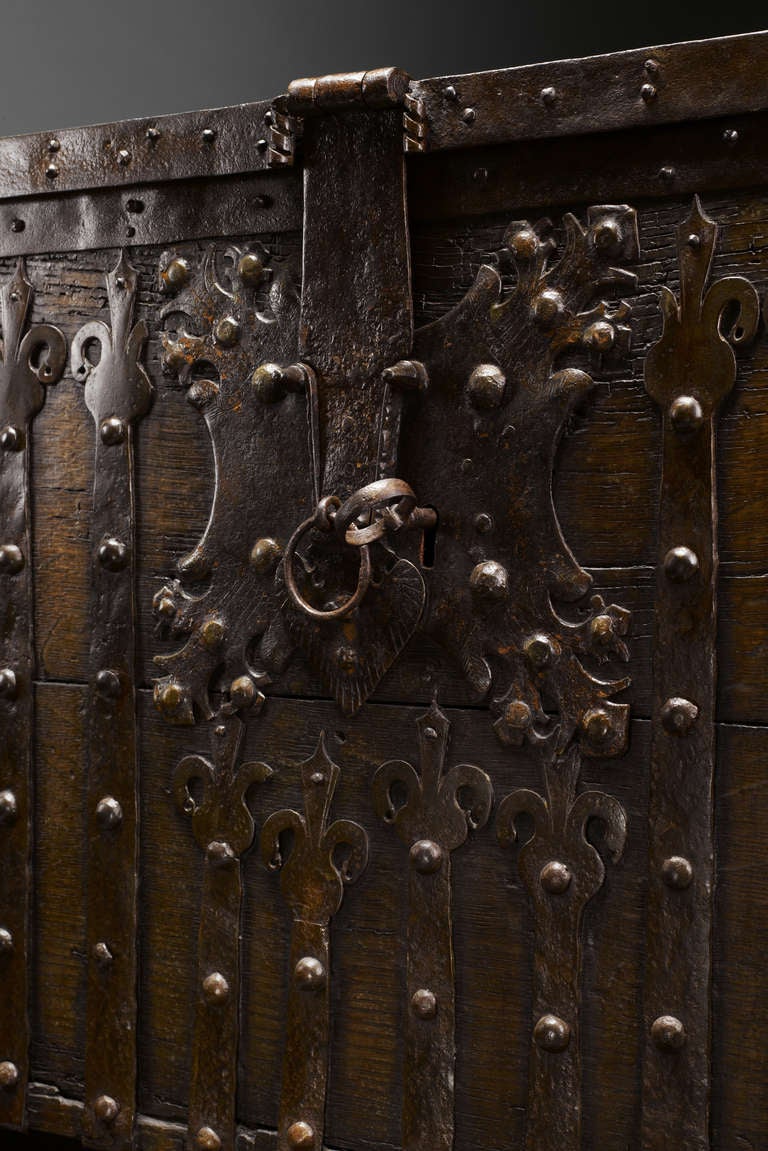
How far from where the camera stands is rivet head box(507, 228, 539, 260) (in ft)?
3.73

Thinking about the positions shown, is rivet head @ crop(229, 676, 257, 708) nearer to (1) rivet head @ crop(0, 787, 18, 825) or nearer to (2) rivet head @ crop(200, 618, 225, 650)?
(2) rivet head @ crop(200, 618, 225, 650)

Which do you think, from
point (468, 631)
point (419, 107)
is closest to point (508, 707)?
point (468, 631)

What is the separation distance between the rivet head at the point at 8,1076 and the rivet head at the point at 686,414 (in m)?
0.98

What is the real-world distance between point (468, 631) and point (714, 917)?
325mm

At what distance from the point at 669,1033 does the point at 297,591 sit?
51cm

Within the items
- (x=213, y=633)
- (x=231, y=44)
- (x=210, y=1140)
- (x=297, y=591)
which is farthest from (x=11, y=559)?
(x=231, y=44)

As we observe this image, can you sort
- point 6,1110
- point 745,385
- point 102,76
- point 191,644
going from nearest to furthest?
point 745,385
point 191,644
point 6,1110
point 102,76

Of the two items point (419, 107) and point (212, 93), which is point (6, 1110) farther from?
point (212, 93)

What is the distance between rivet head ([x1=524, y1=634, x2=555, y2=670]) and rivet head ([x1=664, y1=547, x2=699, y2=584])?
0.40ft

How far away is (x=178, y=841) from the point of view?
133 cm

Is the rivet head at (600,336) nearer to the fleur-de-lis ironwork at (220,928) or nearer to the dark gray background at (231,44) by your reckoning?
the fleur-de-lis ironwork at (220,928)

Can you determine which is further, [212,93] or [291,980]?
[212,93]

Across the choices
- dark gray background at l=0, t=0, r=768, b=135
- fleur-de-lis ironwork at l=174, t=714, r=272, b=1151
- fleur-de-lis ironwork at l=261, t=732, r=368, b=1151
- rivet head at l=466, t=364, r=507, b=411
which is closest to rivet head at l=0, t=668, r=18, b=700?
fleur-de-lis ironwork at l=174, t=714, r=272, b=1151

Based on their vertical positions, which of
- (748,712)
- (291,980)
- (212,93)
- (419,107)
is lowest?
(291,980)
